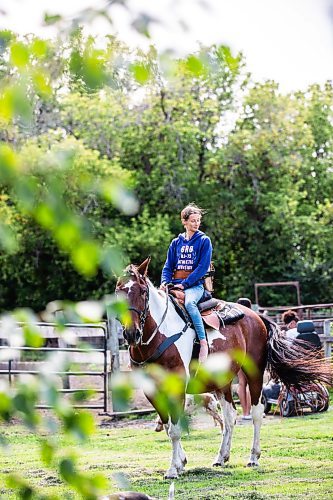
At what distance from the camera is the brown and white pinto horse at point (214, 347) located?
8008 mm

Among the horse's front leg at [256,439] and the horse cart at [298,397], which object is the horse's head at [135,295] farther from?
the horse cart at [298,397]

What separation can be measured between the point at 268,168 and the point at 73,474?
87.4 feet

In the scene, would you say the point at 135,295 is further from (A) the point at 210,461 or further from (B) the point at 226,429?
(A) the point at 210,461

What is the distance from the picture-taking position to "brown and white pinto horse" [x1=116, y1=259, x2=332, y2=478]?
8.01m

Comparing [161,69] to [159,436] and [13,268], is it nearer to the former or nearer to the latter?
[159,436]

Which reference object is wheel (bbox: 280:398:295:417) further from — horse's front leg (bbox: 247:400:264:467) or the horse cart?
horse's front leg (bbox: 247:400:264:467)

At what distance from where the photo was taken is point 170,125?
27.5 meters

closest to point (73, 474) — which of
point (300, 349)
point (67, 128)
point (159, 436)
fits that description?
point (300, 349)

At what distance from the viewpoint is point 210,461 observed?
911 cm

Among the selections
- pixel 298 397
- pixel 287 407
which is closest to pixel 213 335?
pixel 298 397

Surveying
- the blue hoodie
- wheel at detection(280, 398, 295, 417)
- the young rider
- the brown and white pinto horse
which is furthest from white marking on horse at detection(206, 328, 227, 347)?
wheel at detection(280, 398, 295, 417)

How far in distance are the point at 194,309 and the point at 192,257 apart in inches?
17.7

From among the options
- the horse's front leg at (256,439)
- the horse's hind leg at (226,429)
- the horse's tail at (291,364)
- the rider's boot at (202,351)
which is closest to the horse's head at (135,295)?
the rider's boot at (202,351)

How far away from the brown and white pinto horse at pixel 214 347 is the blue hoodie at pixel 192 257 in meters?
0.30
